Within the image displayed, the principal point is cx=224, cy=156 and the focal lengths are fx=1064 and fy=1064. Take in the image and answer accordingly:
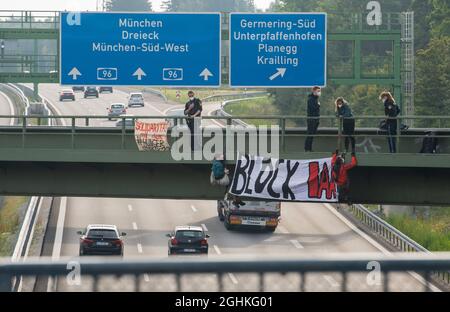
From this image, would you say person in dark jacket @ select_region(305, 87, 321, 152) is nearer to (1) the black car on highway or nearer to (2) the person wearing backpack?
(2) the person wearing backpack

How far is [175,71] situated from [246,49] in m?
2.27

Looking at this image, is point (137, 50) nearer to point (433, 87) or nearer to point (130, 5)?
point (433, 87)

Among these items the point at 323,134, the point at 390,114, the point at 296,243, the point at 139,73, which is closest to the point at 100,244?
the point at 139,73

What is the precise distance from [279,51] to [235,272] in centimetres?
2703

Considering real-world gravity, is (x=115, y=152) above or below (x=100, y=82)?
below

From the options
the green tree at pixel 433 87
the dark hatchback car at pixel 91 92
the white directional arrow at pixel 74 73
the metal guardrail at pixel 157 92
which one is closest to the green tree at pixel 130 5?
the metal guardrail at pixel 157 92

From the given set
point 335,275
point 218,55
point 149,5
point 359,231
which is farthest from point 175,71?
point 149,5

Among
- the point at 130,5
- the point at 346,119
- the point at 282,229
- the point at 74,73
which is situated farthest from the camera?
the point at 130,5

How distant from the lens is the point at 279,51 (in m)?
32.2

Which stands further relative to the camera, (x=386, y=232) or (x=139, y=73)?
(x=386, y=232)

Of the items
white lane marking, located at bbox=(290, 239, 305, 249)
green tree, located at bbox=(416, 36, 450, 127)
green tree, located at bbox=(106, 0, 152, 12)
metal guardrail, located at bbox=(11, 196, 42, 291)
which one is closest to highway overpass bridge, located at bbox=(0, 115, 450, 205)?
metal guardrail, located at bbox=(11, 196, 42, 291)

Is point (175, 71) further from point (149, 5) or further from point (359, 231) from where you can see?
point (149, 5)

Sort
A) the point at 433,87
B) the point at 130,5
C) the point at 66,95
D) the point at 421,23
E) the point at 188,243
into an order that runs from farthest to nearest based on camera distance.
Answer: the point at 130,5 → the point at 66,95 → the point at 421,23 → the point at 433,87 → the point at 188,243

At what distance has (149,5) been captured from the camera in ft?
554
